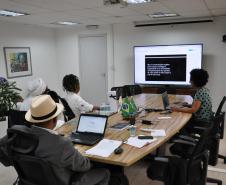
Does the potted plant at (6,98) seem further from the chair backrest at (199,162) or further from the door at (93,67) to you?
the chair backrest at (199,162)

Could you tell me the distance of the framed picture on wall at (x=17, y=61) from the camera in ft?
18.5

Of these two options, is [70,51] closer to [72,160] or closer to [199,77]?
[199,77]

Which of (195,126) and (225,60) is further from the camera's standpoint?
(225,60)

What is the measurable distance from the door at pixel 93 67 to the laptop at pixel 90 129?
4.46 m

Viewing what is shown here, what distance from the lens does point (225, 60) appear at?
18.3ft

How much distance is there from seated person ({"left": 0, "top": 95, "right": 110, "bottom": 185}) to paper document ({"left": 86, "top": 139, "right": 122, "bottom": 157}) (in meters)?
0.14

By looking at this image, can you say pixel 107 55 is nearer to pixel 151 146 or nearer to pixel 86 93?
pixel 86 93

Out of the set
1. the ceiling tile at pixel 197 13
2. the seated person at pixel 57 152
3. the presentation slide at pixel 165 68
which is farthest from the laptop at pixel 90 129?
the presentation slide at pixel 165 68

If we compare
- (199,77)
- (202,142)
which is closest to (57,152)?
(202,142)

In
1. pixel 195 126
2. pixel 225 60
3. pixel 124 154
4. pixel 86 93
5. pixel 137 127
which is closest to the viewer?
pixel 124 154

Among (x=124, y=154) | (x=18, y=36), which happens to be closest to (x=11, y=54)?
(x=18, y=36)

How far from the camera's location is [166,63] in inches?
228

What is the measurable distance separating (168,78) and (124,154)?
4.16 metres

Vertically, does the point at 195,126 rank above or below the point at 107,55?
below
